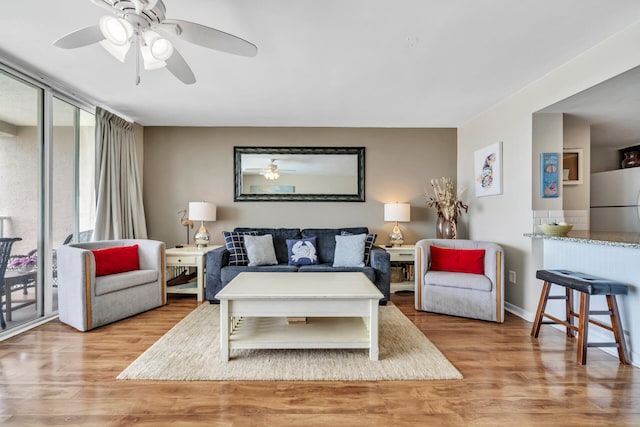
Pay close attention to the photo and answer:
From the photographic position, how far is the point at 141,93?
3.43 meters

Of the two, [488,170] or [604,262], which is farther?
[488,170]

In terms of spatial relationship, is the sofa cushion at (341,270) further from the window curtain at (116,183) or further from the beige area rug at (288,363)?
the window curtain at (116,183)

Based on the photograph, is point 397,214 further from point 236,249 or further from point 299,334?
point 299,334

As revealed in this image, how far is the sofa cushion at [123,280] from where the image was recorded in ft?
9.82

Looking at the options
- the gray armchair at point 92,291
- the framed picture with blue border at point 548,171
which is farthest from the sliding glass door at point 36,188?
the framed picture with blue border at point 548,171

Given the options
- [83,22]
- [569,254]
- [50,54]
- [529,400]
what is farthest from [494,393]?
[50,54]

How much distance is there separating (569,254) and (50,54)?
4727mm

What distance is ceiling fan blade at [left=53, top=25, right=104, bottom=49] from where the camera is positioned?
179 cm

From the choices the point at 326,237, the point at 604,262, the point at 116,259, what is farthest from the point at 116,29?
the point at 604,262

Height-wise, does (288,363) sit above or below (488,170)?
below

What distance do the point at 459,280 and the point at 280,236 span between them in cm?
221

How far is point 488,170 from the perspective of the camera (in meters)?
3.86

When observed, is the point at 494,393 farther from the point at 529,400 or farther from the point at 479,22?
the point at 479,22

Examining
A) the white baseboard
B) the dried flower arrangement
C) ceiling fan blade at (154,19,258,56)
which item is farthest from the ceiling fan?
the white baseboard
